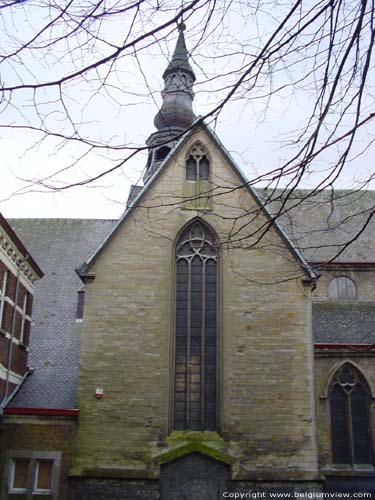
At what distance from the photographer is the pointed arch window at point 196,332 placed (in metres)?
13.8

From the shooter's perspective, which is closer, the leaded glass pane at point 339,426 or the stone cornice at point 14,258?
the stone cornice at point 14,258

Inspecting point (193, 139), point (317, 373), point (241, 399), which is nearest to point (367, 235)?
point (317, 373)

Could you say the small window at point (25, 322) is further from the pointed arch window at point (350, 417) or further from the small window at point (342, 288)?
the small window at point (342, 288)

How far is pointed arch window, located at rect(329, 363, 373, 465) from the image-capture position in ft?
49.0

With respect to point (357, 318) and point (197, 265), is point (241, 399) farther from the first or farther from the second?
point (357, 318)

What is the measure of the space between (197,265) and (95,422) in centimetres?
456

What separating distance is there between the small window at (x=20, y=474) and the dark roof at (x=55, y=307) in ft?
4.28

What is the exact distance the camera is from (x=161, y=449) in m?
13.2

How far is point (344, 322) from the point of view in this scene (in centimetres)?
1731

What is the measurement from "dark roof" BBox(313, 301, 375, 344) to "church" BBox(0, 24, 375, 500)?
0.35 feet

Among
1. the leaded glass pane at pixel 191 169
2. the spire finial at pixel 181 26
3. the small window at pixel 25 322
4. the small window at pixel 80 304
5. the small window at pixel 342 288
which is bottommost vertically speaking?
the spire finial at pixel 181 26

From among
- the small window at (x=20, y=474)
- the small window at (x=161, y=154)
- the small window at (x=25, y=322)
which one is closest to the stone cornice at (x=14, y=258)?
the small window at (x=25, y=322)

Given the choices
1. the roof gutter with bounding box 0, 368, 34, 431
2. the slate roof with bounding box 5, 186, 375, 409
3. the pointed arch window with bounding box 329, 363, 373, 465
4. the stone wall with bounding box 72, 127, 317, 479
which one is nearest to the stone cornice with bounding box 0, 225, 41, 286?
the slate roof with bounding box 5, 186, 375, 409

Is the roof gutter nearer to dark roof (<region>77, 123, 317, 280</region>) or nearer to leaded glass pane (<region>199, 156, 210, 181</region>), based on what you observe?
dark roof (<region>77, 123, 317, 280</region>)
